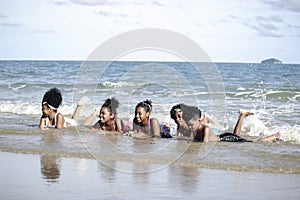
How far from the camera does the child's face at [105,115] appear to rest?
1159cm

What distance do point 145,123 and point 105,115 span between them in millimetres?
982

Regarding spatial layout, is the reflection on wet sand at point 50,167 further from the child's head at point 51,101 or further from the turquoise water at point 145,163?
the child's head at point 51,101

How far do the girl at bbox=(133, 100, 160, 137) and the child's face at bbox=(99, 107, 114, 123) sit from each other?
2.11ft

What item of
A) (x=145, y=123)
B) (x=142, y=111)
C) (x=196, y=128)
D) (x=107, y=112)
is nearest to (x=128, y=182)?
(x=196, y=128)

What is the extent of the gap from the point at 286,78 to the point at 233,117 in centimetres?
1794

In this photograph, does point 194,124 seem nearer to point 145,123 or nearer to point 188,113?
point 188,113

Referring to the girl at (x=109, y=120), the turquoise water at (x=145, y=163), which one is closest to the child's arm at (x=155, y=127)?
the turquoise water at (x=145, y=163)

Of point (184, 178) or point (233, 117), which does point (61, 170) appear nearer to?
point (184, 178)

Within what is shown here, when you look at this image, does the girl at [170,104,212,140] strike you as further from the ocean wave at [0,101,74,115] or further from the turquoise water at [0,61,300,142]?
the ocean wave at [0,101,74,115]

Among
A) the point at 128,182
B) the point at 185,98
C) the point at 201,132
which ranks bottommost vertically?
the point at 128,182

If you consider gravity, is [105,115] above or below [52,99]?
below

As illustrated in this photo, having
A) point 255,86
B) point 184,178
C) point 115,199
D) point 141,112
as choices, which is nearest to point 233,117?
point 141,112

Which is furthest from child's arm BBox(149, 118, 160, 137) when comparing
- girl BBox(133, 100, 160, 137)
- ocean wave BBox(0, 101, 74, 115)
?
ocean wave BBox(0, 101, 74, 115)

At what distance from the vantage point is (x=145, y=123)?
36.9 feet
